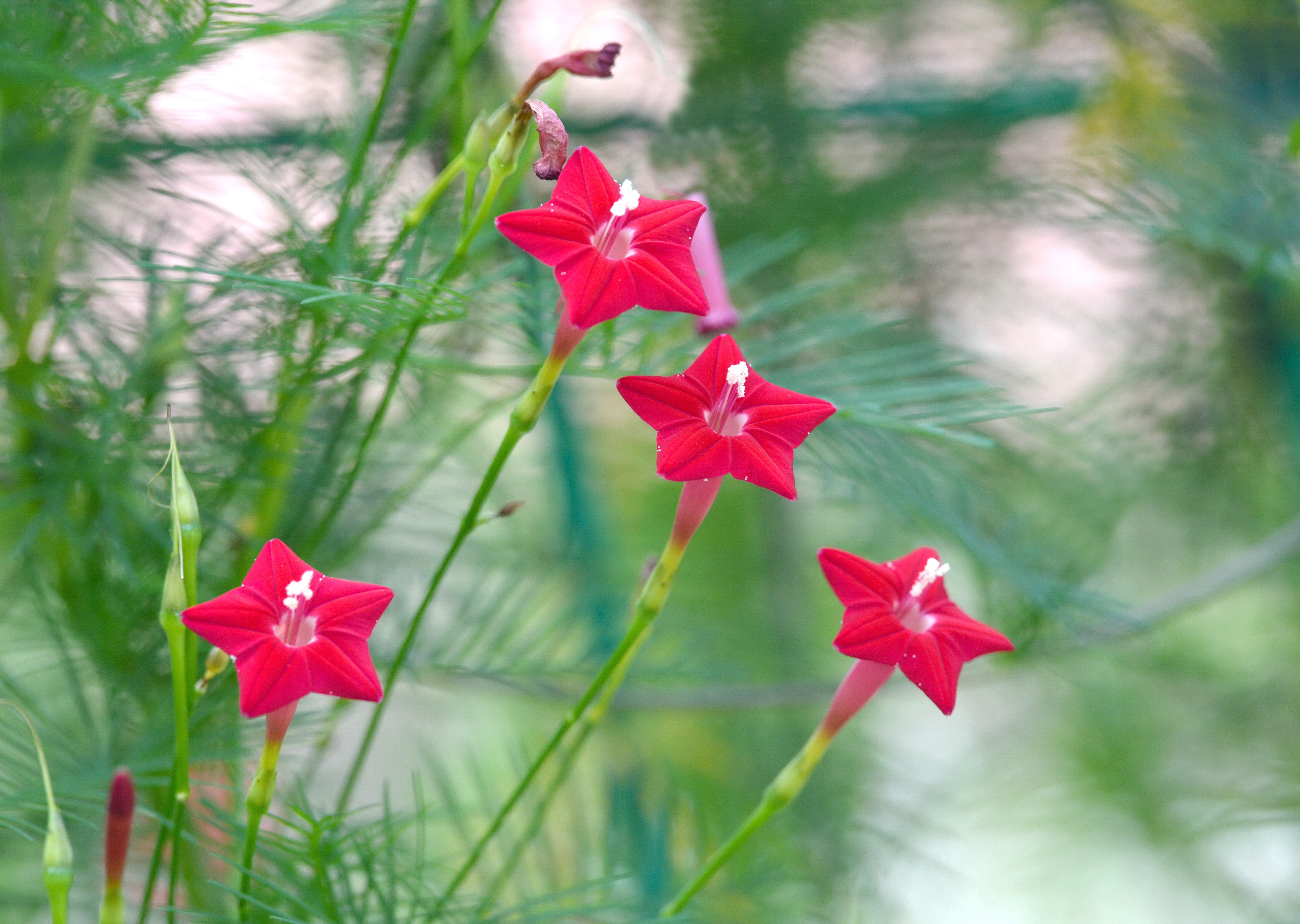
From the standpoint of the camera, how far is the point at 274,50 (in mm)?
435

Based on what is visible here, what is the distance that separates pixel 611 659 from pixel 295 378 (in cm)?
14

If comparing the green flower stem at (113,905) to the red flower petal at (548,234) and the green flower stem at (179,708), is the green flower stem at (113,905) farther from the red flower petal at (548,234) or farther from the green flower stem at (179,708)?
the red flower petal at (548,234)

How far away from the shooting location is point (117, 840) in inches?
6.5

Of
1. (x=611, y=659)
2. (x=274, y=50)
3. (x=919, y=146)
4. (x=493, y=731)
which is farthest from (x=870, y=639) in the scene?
(x=493, y=731)

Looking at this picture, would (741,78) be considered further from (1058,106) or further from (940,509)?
(940,509)

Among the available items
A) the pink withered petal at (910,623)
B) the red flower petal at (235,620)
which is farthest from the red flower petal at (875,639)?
the red flower petal at (235,620)

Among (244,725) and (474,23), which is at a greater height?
(474,23)

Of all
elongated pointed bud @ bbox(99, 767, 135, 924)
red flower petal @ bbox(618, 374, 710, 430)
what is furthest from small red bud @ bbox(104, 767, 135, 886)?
red flower petal @ bbox(618, 374, 710, 430)

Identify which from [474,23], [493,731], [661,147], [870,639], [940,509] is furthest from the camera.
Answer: [493,731]

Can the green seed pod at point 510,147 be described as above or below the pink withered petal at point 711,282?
above

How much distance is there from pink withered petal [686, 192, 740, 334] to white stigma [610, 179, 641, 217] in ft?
0.28

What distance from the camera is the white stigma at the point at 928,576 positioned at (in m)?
0.20

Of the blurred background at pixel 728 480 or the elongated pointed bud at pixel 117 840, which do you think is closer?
the elongated pointed bud at pixel 117 840

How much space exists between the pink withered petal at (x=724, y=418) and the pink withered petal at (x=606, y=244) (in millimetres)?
14
